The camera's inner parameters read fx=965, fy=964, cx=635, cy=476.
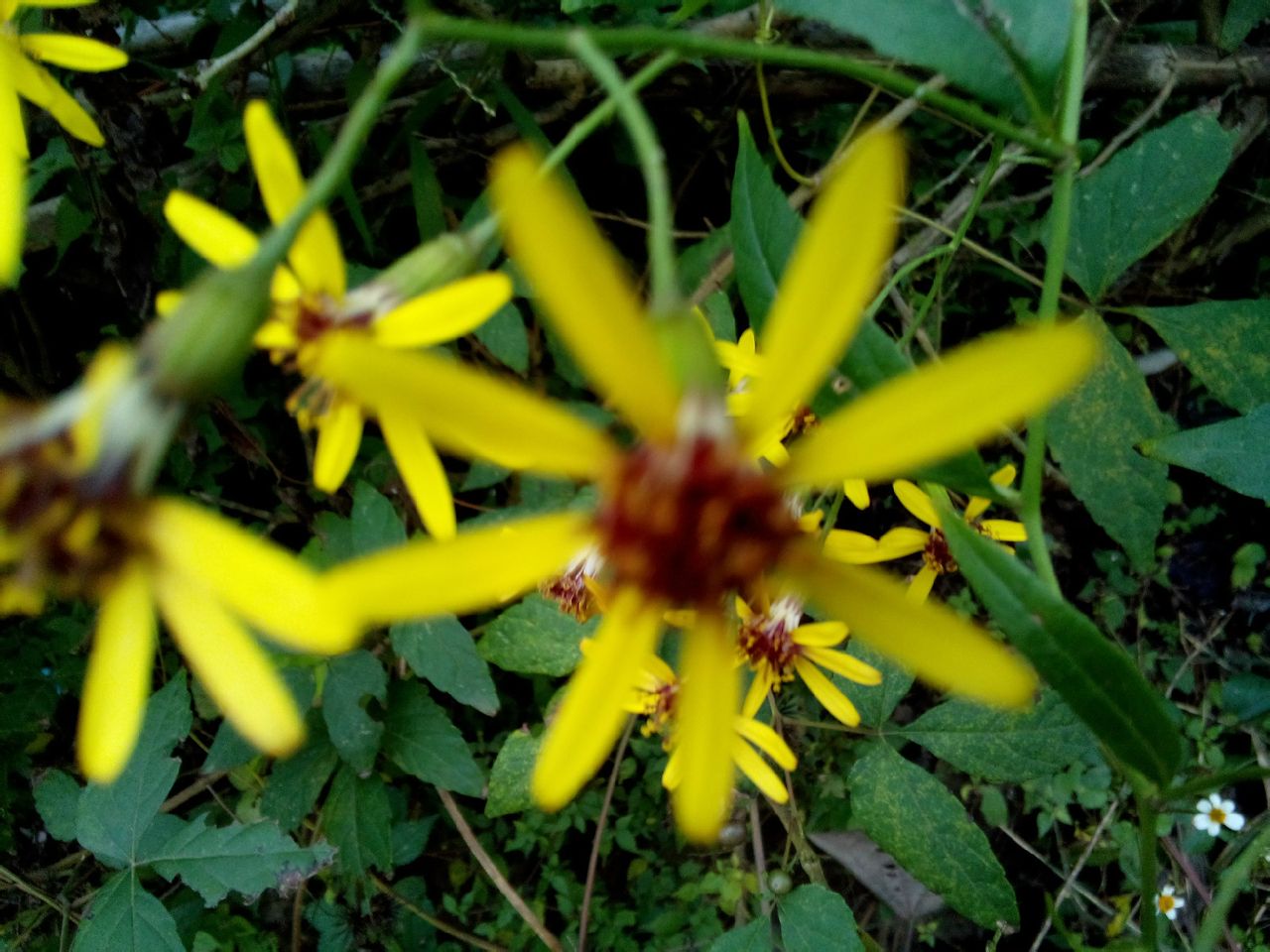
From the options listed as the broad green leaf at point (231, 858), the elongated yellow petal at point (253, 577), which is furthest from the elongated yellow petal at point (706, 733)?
the broad green leaf at point (231, 858)

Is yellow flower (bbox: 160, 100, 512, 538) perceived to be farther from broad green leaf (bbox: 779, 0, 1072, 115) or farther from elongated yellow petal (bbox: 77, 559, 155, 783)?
broad green leaf (bbox: 779, 0, 1072, 115)

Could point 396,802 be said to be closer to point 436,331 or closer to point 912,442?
point 436,331

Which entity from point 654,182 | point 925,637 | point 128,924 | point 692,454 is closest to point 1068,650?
point 925,637

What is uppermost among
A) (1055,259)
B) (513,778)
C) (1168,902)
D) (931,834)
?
(1055,259)

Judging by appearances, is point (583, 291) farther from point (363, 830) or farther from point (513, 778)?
point (363, 830)

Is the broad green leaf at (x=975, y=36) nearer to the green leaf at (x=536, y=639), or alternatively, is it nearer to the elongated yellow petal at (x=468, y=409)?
the elongated yellow petal at (x=468, y=409)
